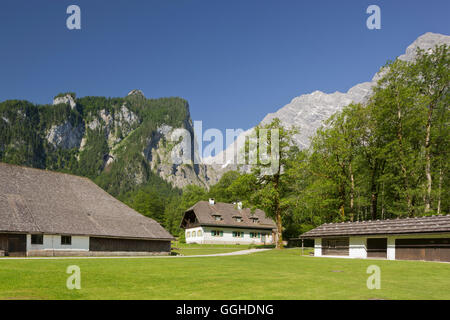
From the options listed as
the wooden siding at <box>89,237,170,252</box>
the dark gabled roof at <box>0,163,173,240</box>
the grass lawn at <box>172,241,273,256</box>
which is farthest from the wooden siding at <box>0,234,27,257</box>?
the grass lawn at <box>172,241,273,256</box>

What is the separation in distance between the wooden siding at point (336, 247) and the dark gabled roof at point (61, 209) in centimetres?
1834

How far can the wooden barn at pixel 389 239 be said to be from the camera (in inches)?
1171

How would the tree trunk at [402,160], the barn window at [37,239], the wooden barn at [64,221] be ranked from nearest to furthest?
the wooden barn at [64,221]
the barn window at [37,239]
the tree trunk at [402,160]

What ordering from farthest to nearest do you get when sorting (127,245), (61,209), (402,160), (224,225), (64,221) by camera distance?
(224,225) < (127,245) < (402,160) < (61,209) < (64,221)

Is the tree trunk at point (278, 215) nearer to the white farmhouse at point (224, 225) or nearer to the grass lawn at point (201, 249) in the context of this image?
the grass lawn at point (201, 249)

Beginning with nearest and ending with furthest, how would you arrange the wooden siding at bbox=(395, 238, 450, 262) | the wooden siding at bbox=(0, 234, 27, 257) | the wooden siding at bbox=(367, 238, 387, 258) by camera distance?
the wooden siding at bbox=(395, 238, 450, 262), the wooden siding at bbox=(0, 234, 27, 257), the wooden siding at bbox=(367, 238, 387, 258)

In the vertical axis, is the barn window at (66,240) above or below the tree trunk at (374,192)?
below

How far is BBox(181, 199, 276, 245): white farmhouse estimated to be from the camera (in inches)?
2734

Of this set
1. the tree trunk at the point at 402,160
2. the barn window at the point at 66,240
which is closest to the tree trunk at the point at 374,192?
the tree trunk at the point at 402,160

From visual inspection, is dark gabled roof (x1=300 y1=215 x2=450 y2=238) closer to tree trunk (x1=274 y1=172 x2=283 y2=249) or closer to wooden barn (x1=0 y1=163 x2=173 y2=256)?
tree trunk (x1=274 y1=172 x2=283 y2=249)

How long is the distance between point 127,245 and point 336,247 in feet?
75.8

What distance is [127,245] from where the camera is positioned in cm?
4012

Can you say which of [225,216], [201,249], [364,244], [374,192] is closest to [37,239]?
[201,249]

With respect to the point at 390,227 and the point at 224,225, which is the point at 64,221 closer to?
the point at 390,227
